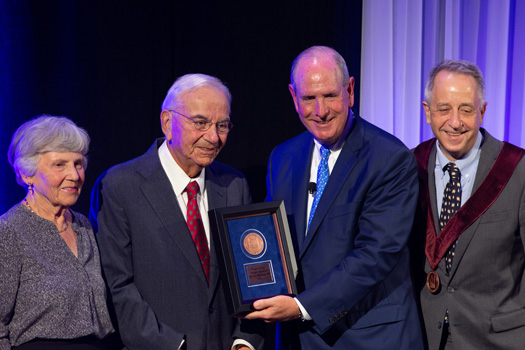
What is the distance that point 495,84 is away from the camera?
387 centimetres

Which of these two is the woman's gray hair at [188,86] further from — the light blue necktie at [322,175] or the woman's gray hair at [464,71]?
the woman's gray hair at [464,71]

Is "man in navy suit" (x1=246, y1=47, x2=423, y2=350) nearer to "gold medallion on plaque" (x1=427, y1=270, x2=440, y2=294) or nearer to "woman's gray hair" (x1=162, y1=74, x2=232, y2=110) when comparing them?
"gold medallion on plaque" (x1=427, y1=270, x2=440, y2=294)

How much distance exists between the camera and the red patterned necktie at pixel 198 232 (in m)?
2.62

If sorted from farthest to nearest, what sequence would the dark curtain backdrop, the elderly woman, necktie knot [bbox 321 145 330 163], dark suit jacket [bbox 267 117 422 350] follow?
the dark curtain backdrop, necktie knot [bbox 321 145 330 163], dark suit jacket [bbox 267 117 422 350], the elderly woman

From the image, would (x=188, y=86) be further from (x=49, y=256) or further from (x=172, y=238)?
(x=49, y=256)

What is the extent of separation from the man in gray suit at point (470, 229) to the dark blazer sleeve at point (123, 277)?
44.8 inches

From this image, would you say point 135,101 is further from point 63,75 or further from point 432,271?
point 432,271

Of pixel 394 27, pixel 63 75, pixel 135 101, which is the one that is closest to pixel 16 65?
pixel 63 75

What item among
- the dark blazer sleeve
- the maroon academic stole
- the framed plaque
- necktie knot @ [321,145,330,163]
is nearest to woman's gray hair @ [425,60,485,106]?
the maroon academic stole

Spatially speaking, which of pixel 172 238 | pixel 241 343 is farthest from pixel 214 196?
pixel 241 343

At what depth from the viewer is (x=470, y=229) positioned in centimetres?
263

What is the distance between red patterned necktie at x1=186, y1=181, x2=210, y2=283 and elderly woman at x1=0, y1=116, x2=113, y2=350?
0.43 m

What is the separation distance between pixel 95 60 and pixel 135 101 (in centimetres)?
31

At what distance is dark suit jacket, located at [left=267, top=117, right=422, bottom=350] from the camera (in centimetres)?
249
